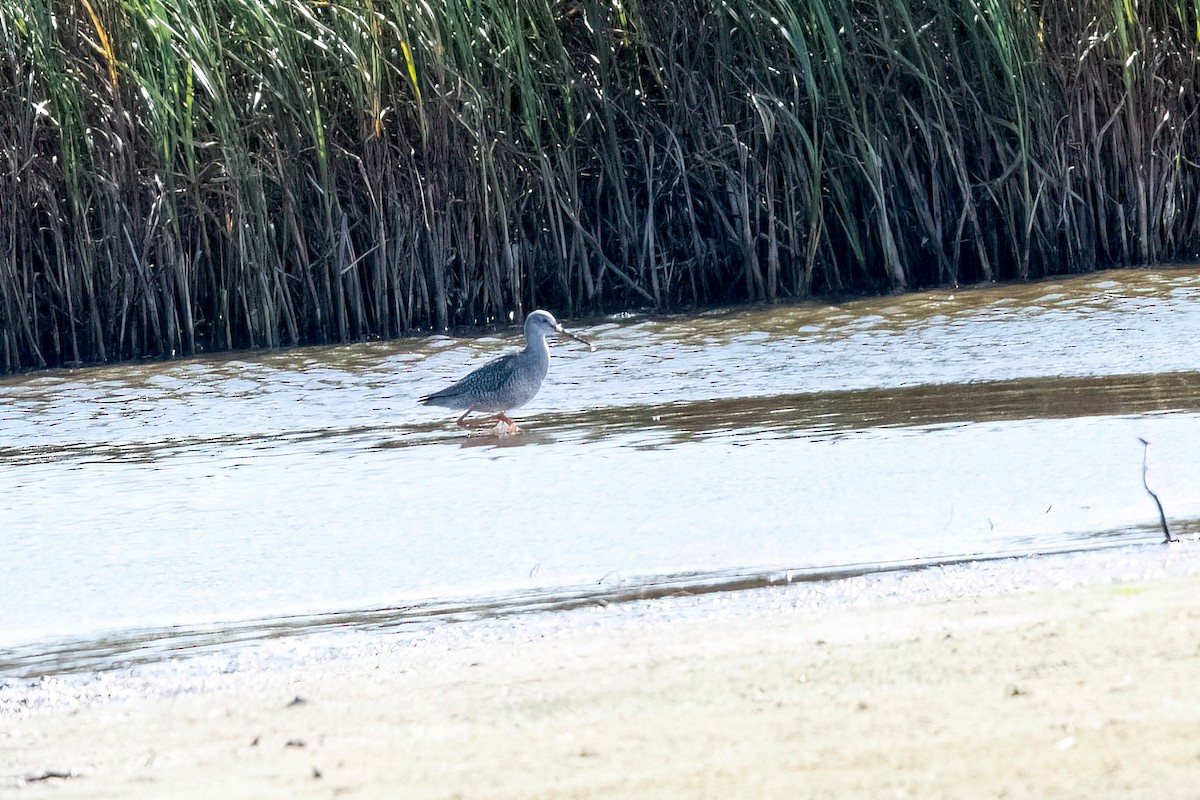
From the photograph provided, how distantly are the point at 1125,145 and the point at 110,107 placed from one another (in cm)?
604

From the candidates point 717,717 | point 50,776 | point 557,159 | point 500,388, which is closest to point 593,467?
point 500,388

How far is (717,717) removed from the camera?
2.59 meters

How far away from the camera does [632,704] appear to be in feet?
8.93

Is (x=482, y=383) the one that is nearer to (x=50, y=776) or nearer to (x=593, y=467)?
(x=593, y=467)

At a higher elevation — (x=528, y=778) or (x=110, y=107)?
(x=110, y=107)

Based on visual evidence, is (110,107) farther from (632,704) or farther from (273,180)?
(632,704)

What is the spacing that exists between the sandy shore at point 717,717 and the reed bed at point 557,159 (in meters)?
6.47

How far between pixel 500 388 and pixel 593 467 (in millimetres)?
1641

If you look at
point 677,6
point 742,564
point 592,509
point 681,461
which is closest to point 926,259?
point 677,6

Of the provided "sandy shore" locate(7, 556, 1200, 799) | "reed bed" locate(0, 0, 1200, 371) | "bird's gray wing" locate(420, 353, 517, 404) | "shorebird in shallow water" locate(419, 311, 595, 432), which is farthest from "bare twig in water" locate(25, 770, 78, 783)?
"reed bed" locate(0, 0, 1200, 371)

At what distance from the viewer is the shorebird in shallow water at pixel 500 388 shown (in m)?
7.15

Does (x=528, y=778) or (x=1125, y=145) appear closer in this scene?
(x=528, y=778)

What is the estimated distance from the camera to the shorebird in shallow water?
715 centimetres

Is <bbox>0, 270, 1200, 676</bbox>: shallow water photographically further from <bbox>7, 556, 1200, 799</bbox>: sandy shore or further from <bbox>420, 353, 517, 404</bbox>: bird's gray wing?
<bbox>7, 556, 1200, 799</bbox>: sandy shore
